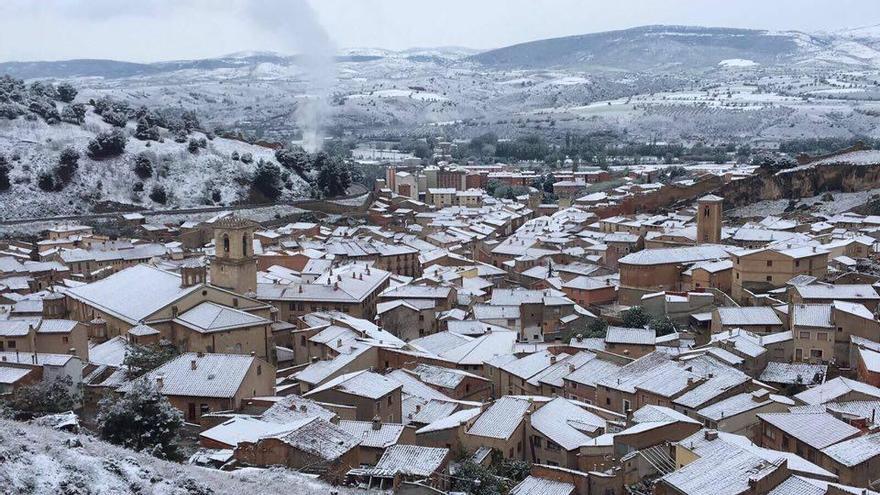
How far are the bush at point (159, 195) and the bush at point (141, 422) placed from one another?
53862mm

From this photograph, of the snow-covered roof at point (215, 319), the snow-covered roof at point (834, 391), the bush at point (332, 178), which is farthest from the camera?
the bush at point (332, 178)

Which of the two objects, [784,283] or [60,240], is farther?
[60,240]

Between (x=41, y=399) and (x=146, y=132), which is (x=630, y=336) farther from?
(x=146, y=132)

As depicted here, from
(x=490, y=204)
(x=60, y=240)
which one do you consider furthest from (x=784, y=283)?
(x=490, y=204)

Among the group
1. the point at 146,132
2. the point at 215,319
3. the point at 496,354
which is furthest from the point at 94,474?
the point at 146,132

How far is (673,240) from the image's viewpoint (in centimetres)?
4997

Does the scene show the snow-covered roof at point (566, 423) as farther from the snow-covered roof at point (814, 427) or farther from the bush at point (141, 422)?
the bush at point (141, 422)

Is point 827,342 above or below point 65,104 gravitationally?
below

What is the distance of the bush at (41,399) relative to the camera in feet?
75.6

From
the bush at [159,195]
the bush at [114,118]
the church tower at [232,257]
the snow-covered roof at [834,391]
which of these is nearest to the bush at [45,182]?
the bush at [159,195]

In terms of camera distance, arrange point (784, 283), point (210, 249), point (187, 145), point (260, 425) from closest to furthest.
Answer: point (260, 425) → point (784, 283) → point (210, 249) → point (187, 145)

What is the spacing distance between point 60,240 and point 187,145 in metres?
24.9

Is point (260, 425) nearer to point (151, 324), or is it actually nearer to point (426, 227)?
point (151, 324)

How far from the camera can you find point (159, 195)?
2881 inches
